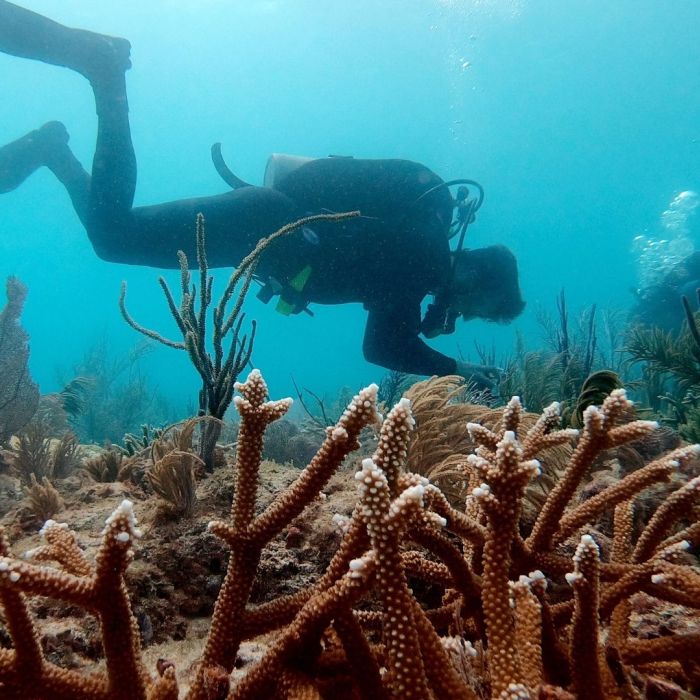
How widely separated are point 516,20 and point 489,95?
51.0 ft

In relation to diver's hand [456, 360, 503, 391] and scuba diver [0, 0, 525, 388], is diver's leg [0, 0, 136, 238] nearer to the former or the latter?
scuba diver [0, 0, 525, 388]

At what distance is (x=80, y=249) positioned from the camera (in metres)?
Answer: 118

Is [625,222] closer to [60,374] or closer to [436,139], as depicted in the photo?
[436,139]

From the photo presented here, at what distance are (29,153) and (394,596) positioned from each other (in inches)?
470

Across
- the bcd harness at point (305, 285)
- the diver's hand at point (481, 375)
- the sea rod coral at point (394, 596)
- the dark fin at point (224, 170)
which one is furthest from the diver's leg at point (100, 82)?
the sea rod coral at point (394, 596)

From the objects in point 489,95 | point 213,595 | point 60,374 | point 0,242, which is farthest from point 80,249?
point 213,595

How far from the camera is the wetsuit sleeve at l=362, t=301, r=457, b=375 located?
739cm

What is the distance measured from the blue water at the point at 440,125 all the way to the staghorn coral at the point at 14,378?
31287 millimetres

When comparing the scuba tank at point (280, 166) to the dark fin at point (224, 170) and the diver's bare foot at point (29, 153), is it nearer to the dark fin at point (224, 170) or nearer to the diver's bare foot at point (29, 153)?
the dark fin at point (224, 170)

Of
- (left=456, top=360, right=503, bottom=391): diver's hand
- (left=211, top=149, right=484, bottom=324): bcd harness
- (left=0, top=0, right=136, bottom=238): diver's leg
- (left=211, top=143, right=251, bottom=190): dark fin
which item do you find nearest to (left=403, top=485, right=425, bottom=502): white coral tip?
(left=456, top=360, right=503, bottom=391): diver's hand

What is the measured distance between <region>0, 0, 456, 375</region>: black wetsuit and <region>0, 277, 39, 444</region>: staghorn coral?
2.38 meters

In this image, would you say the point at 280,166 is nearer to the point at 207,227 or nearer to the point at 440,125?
the point at 207,227

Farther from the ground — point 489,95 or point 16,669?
point 489,95

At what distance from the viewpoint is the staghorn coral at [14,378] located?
5509 mm
